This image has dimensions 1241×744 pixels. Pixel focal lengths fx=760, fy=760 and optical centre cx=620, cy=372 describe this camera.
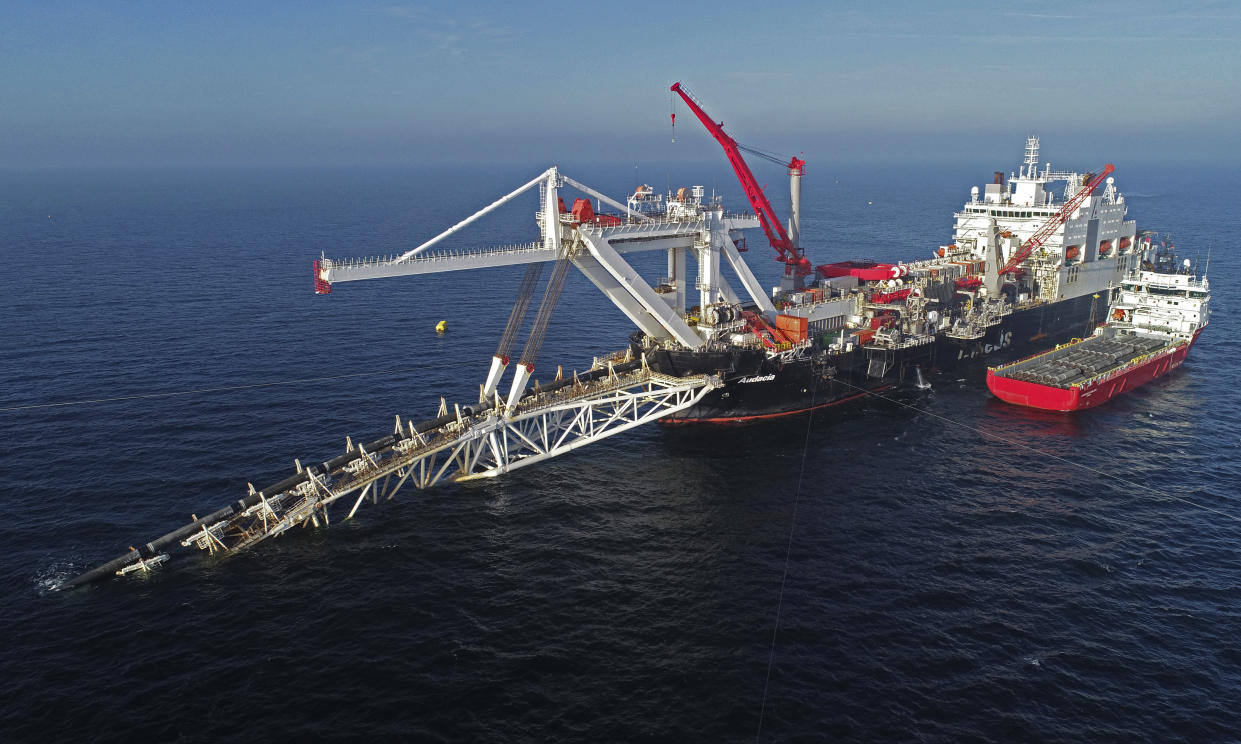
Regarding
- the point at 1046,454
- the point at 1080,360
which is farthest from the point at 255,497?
the point at 1080,360

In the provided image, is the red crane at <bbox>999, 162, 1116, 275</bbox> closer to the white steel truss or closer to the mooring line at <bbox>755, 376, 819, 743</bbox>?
the mooring line at <bbox>755, 376, 819, 743</bbox>

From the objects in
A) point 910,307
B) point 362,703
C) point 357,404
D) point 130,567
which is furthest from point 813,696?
point 910,307

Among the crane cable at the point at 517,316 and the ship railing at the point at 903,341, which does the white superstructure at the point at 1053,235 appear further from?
the crane cable at the point at 517,316

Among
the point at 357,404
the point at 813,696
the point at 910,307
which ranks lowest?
the point at 813,696

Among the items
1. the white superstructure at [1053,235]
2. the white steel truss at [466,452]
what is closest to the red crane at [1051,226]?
the white superstructure at [1053,235]

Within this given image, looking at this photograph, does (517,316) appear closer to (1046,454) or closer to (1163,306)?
(1046,454)

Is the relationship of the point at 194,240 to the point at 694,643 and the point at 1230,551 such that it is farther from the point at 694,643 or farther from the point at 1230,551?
the point at 1230,551
